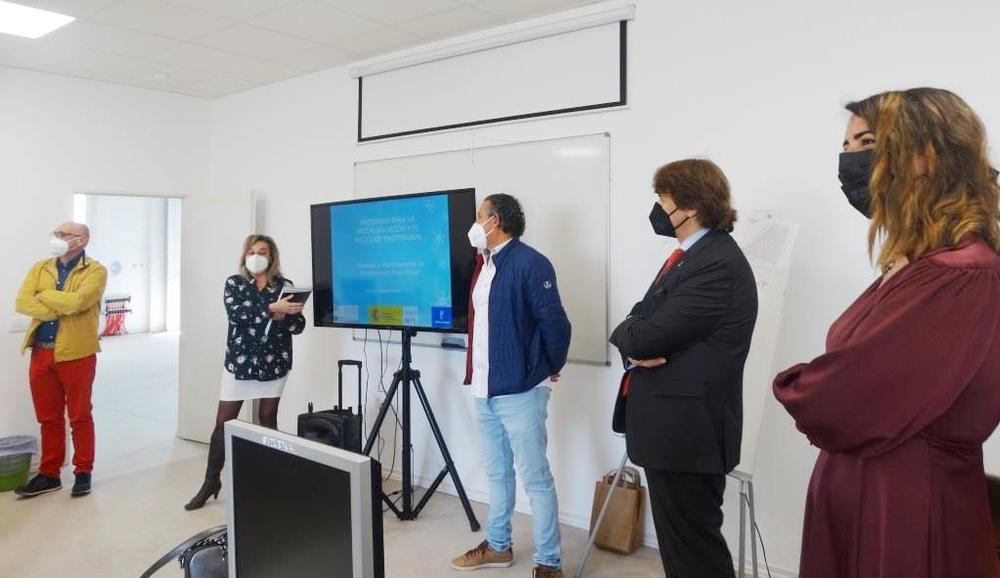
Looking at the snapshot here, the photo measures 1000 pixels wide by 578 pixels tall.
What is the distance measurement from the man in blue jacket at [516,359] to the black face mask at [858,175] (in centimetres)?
151

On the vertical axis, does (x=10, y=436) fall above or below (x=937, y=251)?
below

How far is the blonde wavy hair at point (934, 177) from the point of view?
1061 mm

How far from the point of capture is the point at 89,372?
386 cm

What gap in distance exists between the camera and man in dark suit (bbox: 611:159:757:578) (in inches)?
74.7

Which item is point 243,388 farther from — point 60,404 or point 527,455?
point 527,455

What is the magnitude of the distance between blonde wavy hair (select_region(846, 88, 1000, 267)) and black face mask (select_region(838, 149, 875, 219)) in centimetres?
13

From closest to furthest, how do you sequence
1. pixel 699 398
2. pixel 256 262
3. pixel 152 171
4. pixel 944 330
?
pixel 944 330 < pixel 699 398 < pixel 256 262 < pixel 152 171

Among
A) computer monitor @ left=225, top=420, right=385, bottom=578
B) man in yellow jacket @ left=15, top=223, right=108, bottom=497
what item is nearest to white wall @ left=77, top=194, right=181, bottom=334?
man in yellow jacket @ left=15, top=223, right=108, bottom=497

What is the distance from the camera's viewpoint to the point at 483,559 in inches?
114

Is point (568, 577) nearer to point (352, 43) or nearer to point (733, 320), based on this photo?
point (733, 320)

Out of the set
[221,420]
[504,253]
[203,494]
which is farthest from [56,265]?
[504,253]

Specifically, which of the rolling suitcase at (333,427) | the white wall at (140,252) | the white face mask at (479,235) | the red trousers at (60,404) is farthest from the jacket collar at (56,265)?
the white wall at (140,252)

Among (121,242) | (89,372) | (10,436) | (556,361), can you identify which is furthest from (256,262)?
(121,242)

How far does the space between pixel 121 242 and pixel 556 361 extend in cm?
1034
